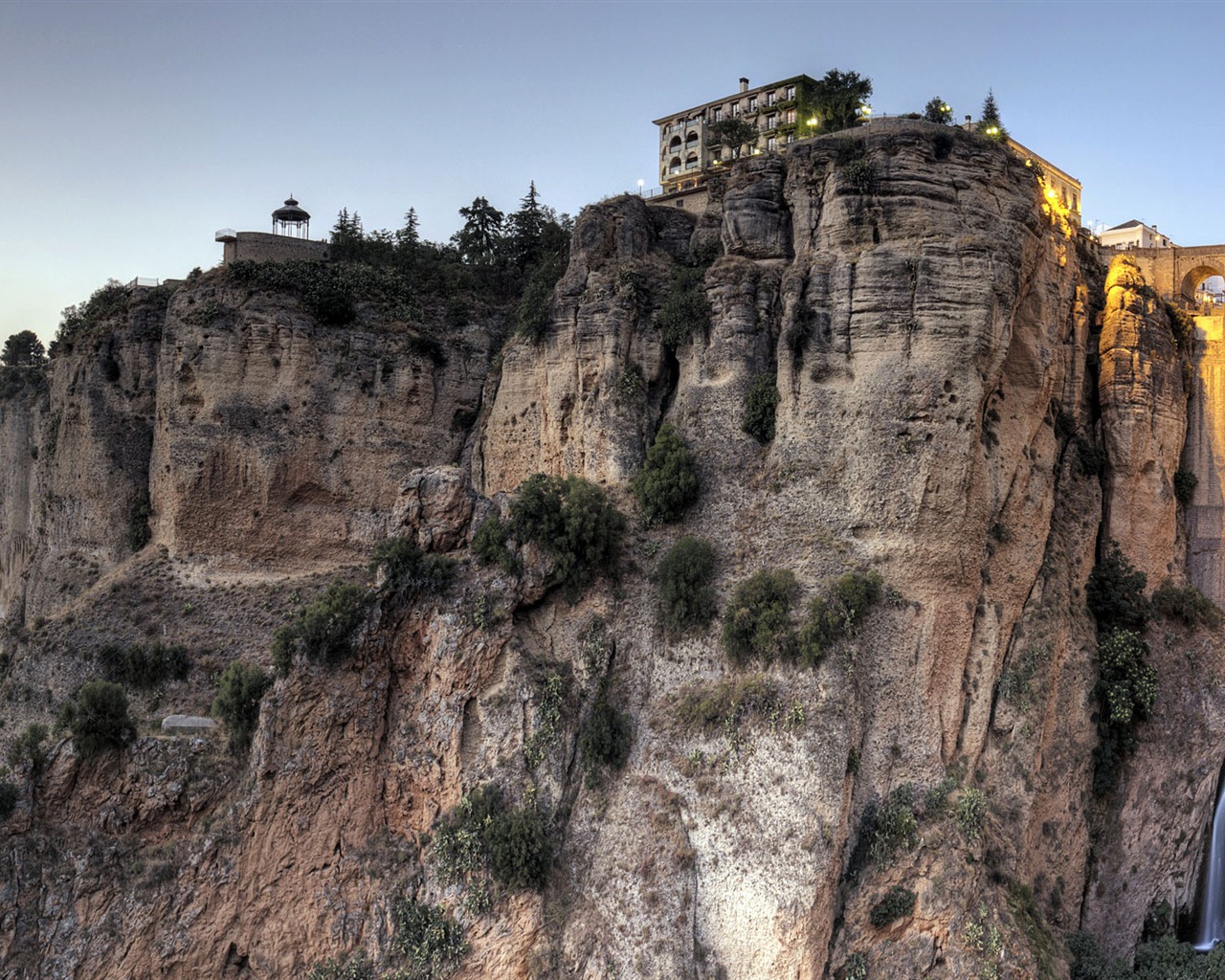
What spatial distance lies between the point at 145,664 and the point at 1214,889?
3514cm

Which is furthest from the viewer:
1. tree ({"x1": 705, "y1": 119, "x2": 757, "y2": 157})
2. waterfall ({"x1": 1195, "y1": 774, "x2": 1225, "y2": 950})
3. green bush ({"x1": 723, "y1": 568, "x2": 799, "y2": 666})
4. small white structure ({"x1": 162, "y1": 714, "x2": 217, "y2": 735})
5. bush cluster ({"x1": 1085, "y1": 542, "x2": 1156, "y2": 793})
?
tree ({"x1": 705, "y1": 119, "x2": 757, "y2": 157})

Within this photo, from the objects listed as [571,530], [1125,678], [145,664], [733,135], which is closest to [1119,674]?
[1125,678]

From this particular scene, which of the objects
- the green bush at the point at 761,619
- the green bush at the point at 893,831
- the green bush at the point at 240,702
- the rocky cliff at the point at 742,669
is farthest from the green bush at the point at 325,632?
the green bush at the point at 893,831

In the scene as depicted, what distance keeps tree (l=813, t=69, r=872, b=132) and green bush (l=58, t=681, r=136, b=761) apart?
33724 mm

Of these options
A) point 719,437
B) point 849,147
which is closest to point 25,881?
point 719,437

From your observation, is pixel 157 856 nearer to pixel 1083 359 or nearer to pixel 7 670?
pixel 7 670

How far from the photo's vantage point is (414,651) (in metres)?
29.4

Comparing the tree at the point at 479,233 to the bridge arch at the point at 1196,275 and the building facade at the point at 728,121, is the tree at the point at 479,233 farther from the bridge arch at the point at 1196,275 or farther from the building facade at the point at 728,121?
the bridge arch at the point at 1196,275

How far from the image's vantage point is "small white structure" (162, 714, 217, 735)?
31188 millimetres

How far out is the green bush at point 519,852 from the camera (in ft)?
87.7

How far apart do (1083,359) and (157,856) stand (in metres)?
32.3

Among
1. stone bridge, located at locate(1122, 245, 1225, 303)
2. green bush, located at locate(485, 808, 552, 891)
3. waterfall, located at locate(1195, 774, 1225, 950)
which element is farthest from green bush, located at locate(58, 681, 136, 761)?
stone bridge, located at locate(1122, 245, 1225, 303)

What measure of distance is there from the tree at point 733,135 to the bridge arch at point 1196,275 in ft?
61.0

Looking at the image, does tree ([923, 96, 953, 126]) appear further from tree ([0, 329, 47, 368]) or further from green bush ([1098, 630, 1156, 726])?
tree ([0, 329, 47, 368])
